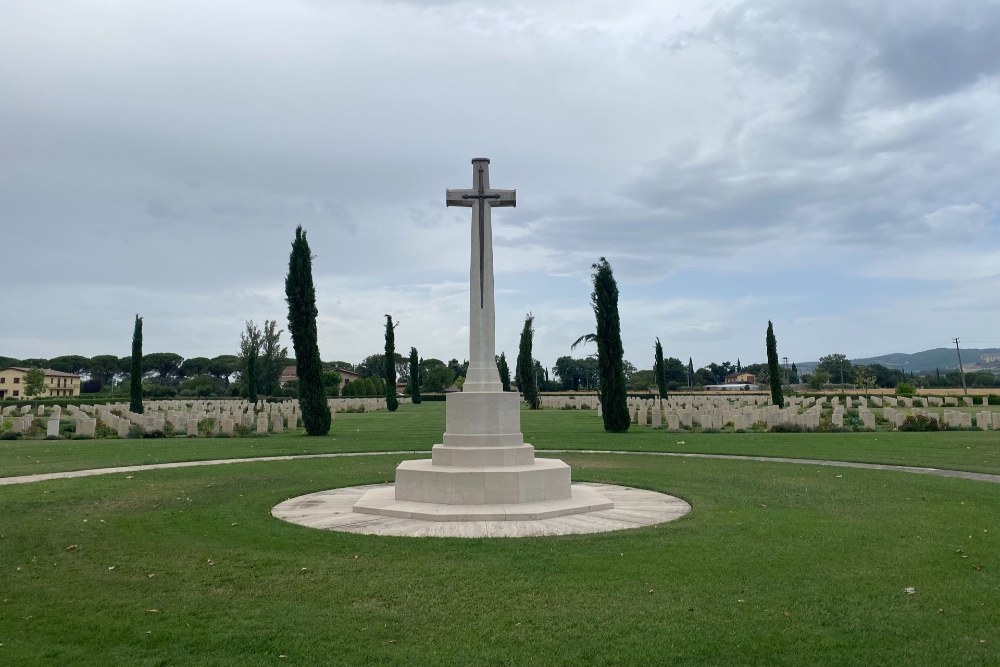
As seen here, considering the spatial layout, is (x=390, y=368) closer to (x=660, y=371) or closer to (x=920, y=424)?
(x=660, y=371)

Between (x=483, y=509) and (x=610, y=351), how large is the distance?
53.8 feet

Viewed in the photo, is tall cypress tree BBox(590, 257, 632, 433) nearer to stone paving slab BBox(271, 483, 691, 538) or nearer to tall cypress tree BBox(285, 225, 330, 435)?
tall cypress tree BBox(285, 225, 330, 435)

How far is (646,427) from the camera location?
2556 cm

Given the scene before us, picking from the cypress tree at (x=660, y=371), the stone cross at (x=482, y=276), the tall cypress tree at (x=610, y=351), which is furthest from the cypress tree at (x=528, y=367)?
the stone cross at (x=482, y=276)

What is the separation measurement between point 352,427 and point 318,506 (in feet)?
59.6

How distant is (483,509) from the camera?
26.4 ft

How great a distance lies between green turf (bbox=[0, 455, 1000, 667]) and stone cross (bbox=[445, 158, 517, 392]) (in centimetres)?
348

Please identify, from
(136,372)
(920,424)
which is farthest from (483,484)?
(136,372)

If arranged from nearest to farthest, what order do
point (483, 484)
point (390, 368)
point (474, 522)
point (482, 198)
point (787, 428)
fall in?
point (474, 522), point (483, 484), point (482, 198), point (787, 428), point (390, 368)

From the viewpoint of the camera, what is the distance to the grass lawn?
1380 cm

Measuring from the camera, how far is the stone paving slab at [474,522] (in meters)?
6.99

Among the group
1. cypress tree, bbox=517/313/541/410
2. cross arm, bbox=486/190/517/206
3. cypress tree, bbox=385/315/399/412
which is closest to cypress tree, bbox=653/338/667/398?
cypress tree, bbox=517/313/541/410

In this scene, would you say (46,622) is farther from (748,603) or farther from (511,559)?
(748,603)

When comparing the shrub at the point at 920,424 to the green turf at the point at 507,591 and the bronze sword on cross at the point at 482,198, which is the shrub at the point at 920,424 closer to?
the green turf at the point at 507,591
